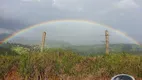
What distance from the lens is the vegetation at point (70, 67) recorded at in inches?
520

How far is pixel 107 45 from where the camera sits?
18438 mm

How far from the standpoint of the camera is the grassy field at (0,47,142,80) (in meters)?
13.2

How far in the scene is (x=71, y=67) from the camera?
1348cm

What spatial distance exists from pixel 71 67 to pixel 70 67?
51 millimetres

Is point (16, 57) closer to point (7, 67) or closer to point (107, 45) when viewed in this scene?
point (7, 67)

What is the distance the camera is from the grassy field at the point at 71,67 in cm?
1320

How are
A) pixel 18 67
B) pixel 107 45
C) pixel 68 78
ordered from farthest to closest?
pixel 107 45 → pixel 18 67 → pixel 68 78

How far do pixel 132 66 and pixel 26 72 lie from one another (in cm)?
474

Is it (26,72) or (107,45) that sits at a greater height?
(107,45)

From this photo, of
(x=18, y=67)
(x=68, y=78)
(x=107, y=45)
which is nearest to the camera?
(x=68, y=78)

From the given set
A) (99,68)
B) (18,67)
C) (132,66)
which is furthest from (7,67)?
(132,66)

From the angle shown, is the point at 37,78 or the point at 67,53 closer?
the point at 37,78

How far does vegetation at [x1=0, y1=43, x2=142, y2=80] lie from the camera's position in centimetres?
1321

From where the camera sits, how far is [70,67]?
13.5 meters
